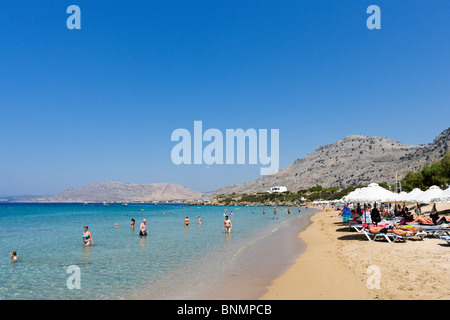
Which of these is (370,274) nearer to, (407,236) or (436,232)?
(407,236)

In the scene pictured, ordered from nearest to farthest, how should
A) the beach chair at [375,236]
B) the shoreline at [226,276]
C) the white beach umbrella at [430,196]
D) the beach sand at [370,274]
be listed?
the beach sand at [370,274] < the shoreline at [226,276] < the beach chair at [375,236] < the white beach umbrella at [430,196]

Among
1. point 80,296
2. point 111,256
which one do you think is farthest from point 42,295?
point 111,256

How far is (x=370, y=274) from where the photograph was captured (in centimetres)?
909

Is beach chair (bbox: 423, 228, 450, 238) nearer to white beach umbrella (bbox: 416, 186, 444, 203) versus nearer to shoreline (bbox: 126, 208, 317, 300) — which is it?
white beach umbrella (bbox: 416, 186, 444, 203)

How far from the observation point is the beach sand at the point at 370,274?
7355 mm

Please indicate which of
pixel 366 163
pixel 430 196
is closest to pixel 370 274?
pixel 430 196

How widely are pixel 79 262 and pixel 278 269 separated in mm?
9286

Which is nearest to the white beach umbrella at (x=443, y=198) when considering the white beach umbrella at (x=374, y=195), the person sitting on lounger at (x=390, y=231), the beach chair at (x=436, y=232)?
the white beach umbrella at (x=374, y=195)

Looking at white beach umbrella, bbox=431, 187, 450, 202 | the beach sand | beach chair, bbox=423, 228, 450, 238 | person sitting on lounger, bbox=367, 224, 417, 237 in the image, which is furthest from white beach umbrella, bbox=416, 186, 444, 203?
the beach sand

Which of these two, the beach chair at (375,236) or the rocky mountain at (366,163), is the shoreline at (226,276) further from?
the rocky mountain at (366,163)

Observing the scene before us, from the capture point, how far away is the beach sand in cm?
736

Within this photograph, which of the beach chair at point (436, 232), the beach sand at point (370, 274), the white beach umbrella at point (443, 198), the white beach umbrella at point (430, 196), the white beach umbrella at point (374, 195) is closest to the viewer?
the beach sand at point (370, 274)
